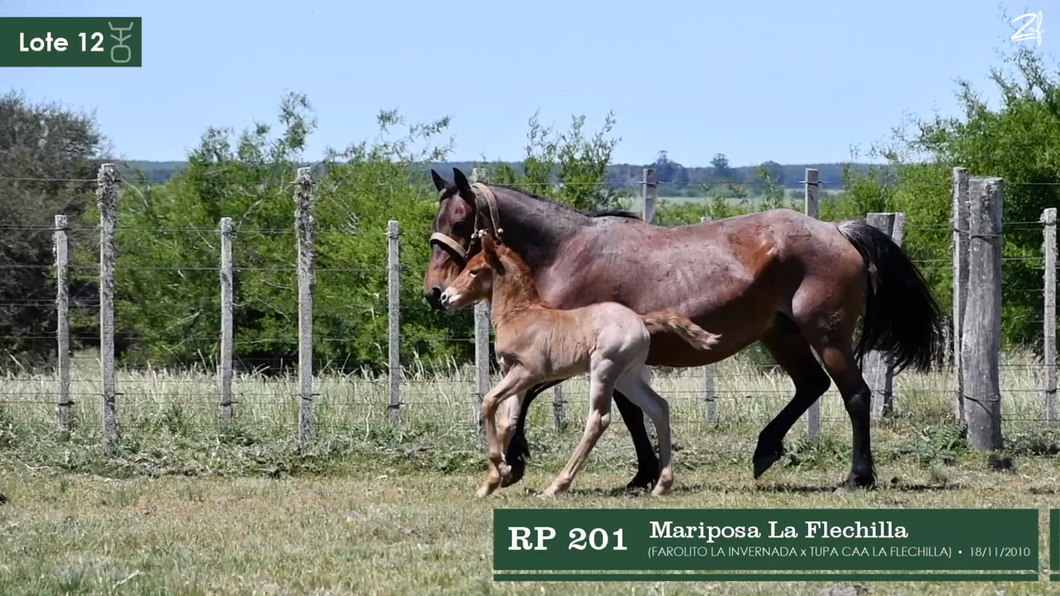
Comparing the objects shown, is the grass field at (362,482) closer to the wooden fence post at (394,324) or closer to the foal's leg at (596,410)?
the foal's leg at (596,410)

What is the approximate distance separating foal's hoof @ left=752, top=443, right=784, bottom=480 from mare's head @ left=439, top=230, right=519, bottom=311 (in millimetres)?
2248

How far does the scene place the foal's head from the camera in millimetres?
9984

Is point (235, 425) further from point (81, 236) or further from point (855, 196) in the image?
point (81, 236)

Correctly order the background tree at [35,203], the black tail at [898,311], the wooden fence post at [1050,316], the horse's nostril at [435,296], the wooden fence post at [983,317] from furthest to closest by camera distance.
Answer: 1. the background tree at [35,203]
2. the wooden fence post at [1050,316]
3. the wooden fence post at [983,317]
4. the black tail at [898,311]
5. the horse's nostril at [435,296]

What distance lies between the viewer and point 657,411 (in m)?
9.81

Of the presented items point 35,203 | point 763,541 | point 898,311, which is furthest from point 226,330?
point 35,203

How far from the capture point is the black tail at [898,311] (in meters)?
10.7

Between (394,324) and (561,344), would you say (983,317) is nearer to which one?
(561,344)

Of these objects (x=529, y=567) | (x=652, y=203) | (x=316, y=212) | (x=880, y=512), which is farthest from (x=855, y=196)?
(x=529, y=567)

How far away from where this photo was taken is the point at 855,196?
89.9 ft

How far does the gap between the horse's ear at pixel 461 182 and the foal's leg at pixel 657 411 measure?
1811 mm

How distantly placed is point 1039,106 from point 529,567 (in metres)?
18.2

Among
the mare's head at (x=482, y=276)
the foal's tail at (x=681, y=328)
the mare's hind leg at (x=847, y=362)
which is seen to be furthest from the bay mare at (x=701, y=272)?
the mare's head at (x=482, y=276)

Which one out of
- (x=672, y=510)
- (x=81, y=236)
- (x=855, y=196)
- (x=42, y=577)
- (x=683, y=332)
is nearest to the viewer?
(x=42, y=577)
